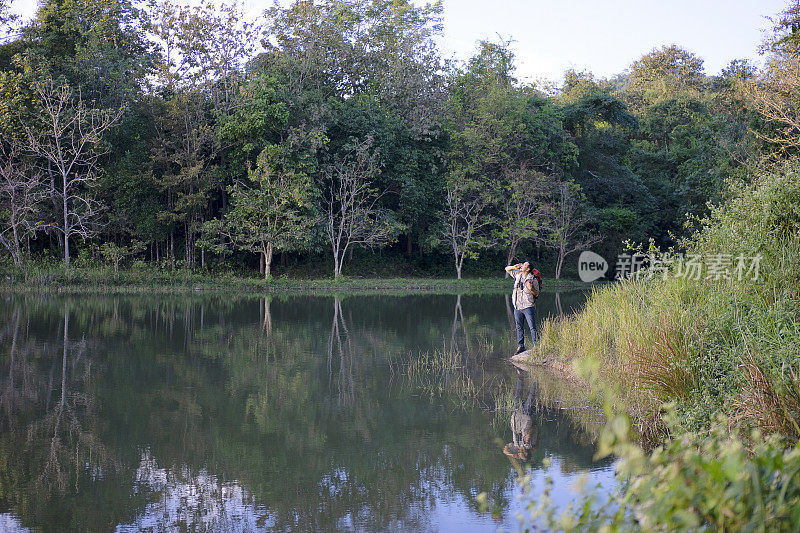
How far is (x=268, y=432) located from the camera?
284 inches

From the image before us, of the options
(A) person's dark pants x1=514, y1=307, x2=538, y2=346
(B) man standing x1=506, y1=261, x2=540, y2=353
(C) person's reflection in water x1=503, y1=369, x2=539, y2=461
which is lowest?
(C) person's reflection in water x1=503, y1=369, x2=539, y2=461

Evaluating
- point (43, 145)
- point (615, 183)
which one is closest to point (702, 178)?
point (615, 183)

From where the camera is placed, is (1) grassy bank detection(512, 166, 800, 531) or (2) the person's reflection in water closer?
(1) grassy bank detection(512, 166, 800, 531)

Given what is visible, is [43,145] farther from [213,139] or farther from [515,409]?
[515,409]

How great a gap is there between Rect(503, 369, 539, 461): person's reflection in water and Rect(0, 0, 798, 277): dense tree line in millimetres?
18471

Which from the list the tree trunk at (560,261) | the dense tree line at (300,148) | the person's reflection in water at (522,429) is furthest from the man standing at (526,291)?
the tree trunk at (560,261)

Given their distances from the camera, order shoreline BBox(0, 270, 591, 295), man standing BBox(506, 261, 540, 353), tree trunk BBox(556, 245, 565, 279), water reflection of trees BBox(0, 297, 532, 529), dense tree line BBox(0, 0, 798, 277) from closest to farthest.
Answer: water reflection of trees BBox(0, 297, 532, 529) < man standing BBox(506, 261, 540, 353) < shoreline BBox(0, 270, 591, 295) < dense tree line BBox(0, 0, 798, 277) < tree trunk BBox(556, 245, 565, 279)

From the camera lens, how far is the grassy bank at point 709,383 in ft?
7.61

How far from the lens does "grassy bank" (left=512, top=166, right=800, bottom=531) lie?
2318 millimetres

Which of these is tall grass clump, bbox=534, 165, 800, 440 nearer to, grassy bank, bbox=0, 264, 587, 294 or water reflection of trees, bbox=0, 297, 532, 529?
water reflection of trees, bbox=0, 297, 532, 529

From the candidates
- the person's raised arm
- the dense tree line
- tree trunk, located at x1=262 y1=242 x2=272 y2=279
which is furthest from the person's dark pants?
tree trunk, located at x1=262 y1=242 x2=272 y2=279

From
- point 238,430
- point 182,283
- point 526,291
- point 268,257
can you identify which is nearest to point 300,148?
point 268,257

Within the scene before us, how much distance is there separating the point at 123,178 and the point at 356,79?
11706mm

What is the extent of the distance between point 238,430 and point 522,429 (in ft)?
9.12
